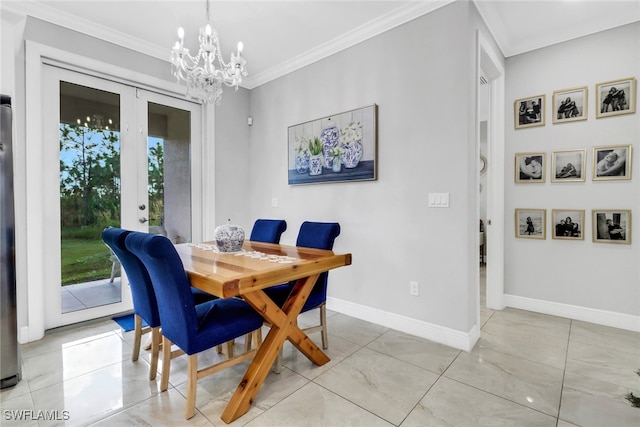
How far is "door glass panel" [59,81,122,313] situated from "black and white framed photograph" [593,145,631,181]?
15.1 feet

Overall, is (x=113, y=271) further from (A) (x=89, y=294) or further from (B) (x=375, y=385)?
(B) (x=375, y=385)

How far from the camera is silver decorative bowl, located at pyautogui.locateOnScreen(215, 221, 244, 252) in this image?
2.13 metres

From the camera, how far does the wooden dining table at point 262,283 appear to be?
147cm

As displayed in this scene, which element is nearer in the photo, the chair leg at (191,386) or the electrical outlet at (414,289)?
the chair leg at (191,386)

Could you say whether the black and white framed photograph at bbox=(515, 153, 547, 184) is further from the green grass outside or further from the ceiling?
the green grass outside

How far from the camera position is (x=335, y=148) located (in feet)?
10.1

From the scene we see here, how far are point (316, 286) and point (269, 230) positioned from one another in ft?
2.72

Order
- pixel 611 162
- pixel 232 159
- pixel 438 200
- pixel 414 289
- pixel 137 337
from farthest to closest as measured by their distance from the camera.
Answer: pixel 232 159, pixel 611 162, pixel 414 289, pixel 438 200, pixel 137 337

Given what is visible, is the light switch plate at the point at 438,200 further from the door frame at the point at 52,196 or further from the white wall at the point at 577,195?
the door frame at the point at 52,196

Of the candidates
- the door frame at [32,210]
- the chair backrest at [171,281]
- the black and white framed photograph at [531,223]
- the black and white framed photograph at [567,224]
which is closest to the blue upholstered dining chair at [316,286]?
the chair backrest at [171,281]

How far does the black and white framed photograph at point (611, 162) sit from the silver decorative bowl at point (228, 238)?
10.6 feet

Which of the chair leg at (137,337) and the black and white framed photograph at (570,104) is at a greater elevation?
the black and white framed photograph at (570,104)

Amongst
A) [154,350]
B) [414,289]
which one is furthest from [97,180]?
[414,289]

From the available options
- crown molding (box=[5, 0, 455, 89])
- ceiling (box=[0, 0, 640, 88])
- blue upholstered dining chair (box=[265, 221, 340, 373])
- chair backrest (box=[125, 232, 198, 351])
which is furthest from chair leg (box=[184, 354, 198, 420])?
ceiling (box=[0, 0, 640, 88])
